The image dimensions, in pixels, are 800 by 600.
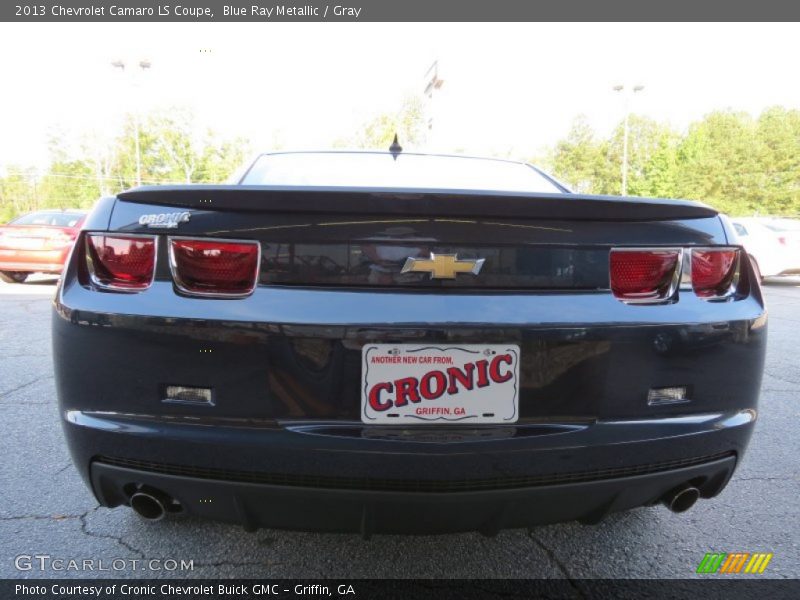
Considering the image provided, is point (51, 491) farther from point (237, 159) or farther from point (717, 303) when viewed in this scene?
point (237, 159)

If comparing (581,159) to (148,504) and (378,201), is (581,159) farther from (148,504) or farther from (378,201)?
(148,504)

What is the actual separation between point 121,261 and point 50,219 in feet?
34.2

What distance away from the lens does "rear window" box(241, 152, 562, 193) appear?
205 cm

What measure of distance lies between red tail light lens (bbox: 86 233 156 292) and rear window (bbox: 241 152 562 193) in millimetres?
742

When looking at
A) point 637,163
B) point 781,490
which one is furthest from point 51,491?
point 637,163

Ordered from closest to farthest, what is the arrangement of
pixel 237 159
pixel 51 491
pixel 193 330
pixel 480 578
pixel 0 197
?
1. pixel 193 330
2. pixel 480 578
3. pixel 51 491
4. pixel 237 159
5. pixel 0 197

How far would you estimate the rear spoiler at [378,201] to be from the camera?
1285mm

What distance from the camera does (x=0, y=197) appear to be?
5391cm

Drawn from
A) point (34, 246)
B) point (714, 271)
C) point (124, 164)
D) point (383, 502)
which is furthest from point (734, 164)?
point (124, 164)

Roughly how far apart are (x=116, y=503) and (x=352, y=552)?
797mm

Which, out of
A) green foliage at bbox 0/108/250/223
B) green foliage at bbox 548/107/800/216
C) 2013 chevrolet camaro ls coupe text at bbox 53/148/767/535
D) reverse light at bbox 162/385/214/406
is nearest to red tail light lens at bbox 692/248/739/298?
2013 chevrolet camaro ls coupe text at bbox 53/148/767/535

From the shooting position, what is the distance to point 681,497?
149 cm

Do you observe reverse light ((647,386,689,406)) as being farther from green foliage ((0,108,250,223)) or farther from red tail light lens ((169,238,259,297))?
green foliage ((0,108,250,223))

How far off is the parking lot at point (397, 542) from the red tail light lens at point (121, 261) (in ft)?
3.32
